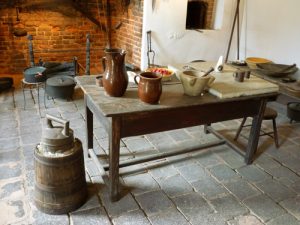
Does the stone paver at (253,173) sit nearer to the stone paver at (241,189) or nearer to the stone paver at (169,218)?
the stone paver at (241,189)

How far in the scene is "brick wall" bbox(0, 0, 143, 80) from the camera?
472cm

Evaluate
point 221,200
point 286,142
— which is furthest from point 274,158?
point 221,200

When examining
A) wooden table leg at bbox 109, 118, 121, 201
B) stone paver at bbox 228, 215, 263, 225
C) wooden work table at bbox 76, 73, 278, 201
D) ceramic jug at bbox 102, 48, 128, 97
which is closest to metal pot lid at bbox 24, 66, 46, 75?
wooden work table at bbox 76, 73, 278, 201

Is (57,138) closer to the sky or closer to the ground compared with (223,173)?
closer to the sky

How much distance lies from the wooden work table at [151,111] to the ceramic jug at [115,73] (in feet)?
0.24

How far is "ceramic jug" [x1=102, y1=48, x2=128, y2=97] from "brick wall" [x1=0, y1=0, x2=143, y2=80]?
260 cm

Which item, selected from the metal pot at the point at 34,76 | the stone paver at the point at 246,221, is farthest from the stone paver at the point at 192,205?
the metal pot at the point at 34,76

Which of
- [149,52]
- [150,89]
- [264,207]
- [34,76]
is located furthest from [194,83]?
[149,52]

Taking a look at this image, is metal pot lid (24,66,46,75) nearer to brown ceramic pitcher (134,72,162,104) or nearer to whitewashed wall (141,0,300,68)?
whitewashed wall (141,0,300,68)

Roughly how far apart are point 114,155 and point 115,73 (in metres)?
0.57

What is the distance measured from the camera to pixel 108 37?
550cm

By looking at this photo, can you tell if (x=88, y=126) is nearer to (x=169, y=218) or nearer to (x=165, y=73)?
(x=165, y=73)

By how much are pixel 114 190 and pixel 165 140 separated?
111 centimetres

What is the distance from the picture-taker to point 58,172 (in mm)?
1973
